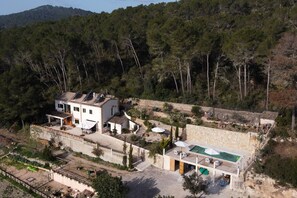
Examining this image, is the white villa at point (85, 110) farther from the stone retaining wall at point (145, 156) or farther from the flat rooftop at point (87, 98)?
the stone retaining wall at point (145, 156)

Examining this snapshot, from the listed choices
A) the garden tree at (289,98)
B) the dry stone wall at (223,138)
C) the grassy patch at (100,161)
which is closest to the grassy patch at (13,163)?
the grassy patch at (100,161)

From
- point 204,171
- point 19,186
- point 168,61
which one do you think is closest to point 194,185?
point 204,171

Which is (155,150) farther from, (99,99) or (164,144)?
(99,99)

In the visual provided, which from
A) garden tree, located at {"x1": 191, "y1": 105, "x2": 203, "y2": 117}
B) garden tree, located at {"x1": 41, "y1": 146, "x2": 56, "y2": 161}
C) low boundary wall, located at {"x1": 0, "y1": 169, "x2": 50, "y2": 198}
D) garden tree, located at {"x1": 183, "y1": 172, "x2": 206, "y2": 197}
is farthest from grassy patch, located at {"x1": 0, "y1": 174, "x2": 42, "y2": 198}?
garden tree, located at {"x1": 191, "y1": 105, "x2": 203, "y2": 117}

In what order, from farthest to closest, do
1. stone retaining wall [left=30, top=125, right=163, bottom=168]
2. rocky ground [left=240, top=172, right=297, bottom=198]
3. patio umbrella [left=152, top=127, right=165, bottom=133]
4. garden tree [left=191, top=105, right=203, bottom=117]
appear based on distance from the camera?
garden tree [left=191, top=105, right=203, bottom=117] → patio umbrella [left=152, top=127, right=165, bottom=133] → stone retaining wall [left=30, top=125, right=163, bottom=168] → rocky ground [left=240, top=172, right=297, bottom=198]

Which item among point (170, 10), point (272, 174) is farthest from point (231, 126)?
point (170, 10)

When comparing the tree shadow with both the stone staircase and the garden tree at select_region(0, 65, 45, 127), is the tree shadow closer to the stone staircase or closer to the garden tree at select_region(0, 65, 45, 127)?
the stone staircase
